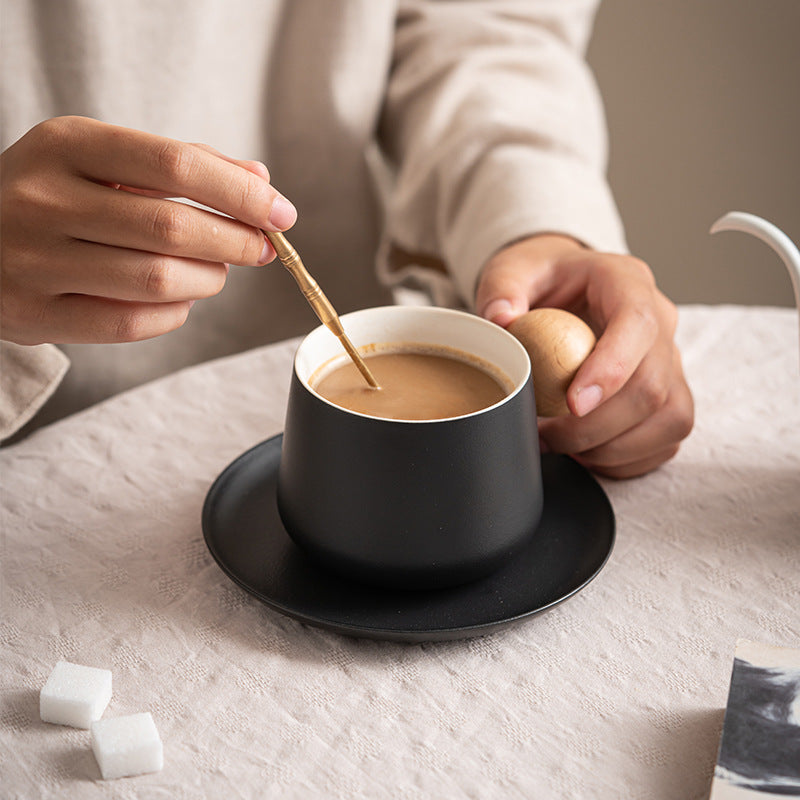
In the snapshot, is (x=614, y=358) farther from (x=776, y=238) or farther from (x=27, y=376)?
(x=27, y=376)

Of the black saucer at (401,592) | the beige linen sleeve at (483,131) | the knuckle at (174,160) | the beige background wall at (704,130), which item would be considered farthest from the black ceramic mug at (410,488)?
the beige background wall at (704,130)

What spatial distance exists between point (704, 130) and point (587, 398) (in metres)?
1.45

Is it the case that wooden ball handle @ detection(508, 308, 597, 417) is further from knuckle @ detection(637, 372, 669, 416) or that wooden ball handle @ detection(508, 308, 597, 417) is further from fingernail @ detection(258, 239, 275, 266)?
fingernail @ detection(258, 239, 275, 266)

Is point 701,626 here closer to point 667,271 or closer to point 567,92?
point 567,92

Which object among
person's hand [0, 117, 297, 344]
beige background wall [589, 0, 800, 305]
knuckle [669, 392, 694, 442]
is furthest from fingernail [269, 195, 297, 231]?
beige background wall [589, 0, 800, 305]

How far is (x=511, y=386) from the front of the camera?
593 millimetres

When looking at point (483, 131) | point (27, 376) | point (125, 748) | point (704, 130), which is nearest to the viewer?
point (125, 748)

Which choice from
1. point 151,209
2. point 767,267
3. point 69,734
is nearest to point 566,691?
point 69,734

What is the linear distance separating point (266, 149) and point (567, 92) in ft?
1.30

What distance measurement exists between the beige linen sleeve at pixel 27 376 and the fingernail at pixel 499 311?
32cm

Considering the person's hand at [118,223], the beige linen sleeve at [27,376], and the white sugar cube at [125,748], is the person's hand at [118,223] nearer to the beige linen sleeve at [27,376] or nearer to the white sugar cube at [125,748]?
the beige linen sleeve at [27,376]

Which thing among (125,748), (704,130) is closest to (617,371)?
(125,748)

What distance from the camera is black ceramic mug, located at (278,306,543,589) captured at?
500 millimetres

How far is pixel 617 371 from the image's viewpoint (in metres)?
0.63
